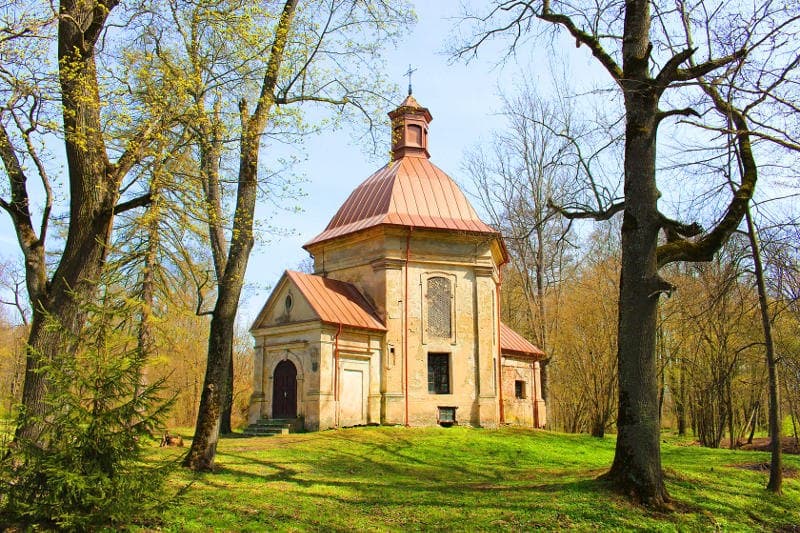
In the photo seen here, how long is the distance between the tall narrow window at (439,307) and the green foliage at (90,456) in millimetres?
15384

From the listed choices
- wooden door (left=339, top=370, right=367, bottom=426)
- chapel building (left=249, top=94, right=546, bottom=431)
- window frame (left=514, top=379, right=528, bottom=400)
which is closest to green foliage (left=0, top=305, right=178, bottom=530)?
chapel building (left=249, top=94, right=546, bottom=431)

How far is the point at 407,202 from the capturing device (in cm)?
2211

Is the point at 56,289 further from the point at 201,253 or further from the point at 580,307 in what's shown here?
the point at 580,307

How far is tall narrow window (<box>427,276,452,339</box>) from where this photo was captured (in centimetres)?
2102

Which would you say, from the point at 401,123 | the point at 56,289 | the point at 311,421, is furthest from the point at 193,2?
the point at 401,123

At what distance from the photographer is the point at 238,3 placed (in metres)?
10.4

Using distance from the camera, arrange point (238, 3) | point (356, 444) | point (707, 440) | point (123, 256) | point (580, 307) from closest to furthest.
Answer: point (238, 3) < point (123, 256) < point (356, 444) < point (707, 440) < point (580, 307)

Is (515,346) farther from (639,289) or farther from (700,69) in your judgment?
(700,69)

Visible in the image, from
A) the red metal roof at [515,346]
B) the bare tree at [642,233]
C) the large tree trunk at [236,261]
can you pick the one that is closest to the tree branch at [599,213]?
the bare tree at [642,233]

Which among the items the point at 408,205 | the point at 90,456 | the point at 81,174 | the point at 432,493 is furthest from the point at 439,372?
the point at 90,456

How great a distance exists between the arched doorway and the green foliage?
13480 millimetres

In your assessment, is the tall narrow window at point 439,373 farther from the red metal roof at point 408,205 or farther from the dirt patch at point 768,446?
the dirt patch at point 768,446

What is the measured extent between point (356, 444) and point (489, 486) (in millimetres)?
5915

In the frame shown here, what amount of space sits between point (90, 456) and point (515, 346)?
20707 millimetres
